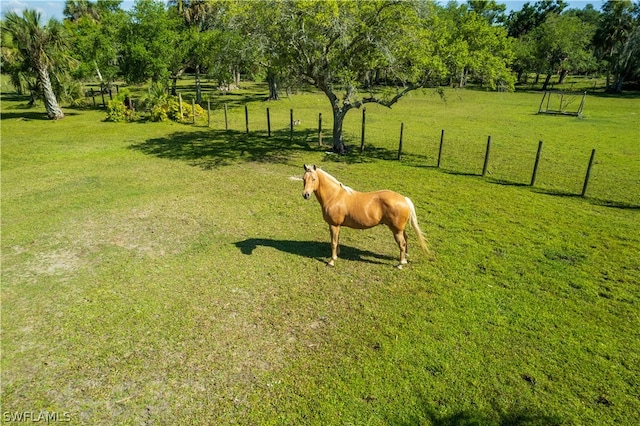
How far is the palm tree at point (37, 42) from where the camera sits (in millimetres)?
22031

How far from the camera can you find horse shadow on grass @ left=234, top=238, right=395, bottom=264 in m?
8.05

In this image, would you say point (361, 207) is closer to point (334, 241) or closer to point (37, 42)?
point (334, 241)

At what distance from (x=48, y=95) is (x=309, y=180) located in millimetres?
26838

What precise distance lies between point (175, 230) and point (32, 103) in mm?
34110

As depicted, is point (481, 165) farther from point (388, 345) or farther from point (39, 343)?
point (39, 343)

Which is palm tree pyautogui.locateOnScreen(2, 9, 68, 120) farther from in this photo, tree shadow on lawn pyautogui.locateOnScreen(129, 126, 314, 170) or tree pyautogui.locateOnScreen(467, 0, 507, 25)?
tree pyautogui.locateOnScreen(467, 0, 507, 25)

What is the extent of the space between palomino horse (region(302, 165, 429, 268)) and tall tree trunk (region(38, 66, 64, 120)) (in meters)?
25.8

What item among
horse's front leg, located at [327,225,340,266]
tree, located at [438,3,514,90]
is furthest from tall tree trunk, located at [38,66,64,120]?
horse's front leg, located at [327,225,340,266]

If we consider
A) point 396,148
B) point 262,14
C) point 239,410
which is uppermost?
point 262,14

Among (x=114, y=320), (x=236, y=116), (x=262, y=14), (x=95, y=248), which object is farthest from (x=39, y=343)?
(x=236, y=116)

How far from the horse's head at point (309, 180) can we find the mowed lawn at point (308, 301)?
172cm

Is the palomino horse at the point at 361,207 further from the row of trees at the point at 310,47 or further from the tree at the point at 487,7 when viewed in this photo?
the tree at the point at 487,7

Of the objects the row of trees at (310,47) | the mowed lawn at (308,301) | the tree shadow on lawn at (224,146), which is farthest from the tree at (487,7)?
the tree shadow on lawn at (224,146)

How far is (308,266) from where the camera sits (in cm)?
772
